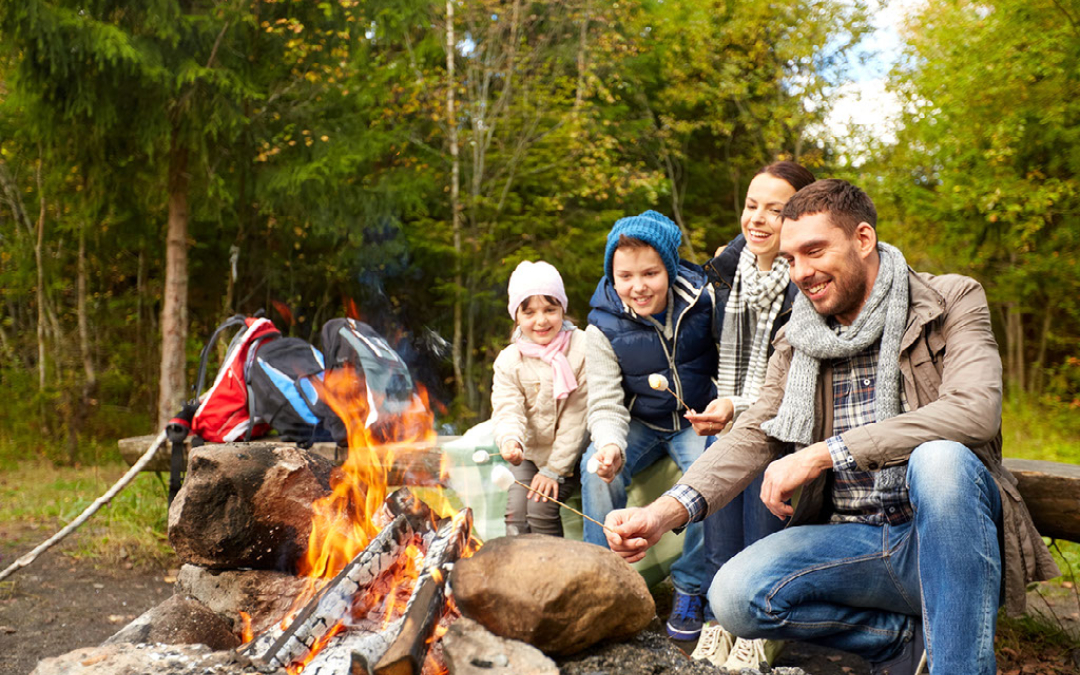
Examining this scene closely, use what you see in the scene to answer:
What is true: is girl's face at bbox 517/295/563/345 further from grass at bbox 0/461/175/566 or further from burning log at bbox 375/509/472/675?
grass at bbox 0/461/175/566

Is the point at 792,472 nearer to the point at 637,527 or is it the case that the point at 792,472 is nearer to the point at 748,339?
the point at 637,527

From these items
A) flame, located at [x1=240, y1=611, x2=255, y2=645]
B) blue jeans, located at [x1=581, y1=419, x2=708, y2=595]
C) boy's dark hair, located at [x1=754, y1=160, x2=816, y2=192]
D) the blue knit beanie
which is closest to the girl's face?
the blue knit beanie

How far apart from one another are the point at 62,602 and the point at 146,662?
2.35 meters

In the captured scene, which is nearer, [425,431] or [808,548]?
[808,548]

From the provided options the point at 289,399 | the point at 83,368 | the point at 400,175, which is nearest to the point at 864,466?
the point at 289,399

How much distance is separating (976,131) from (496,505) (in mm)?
8423

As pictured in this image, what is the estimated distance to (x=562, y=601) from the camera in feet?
6.92

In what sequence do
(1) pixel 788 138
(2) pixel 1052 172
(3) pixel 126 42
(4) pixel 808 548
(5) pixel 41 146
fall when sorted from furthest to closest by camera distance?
(1) pixel 788 138 < (2) pixel 1052 172 < (5) pixel 41 146 < (3) pixel 126 42 < (4) pixel 808 548

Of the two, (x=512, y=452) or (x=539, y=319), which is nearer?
→ (x=512, y=452)

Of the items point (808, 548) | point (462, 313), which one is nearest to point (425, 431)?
point (808, 548)

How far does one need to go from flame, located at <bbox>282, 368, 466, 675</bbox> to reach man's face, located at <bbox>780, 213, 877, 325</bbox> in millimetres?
1372

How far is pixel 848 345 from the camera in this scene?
2.53m

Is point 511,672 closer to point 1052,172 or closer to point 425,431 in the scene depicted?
point 425,431

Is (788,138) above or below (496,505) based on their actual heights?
above
